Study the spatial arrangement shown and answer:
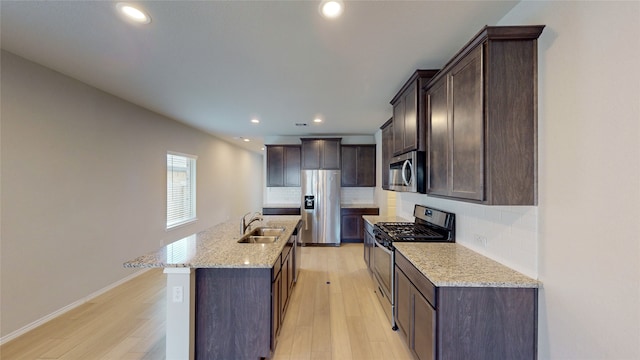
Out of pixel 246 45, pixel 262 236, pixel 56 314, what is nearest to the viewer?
pixel 246 45

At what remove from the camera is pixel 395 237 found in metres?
2.40

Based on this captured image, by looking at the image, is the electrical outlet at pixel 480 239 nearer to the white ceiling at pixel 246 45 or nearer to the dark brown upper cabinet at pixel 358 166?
the white ceiling at pixel 246 45

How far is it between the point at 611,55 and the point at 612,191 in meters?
0.61

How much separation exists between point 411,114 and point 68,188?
3.96m

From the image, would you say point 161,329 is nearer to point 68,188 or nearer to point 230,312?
point 230,312

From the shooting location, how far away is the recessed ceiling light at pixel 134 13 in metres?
1.54

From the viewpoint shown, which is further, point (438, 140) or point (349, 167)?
point (349, 167)

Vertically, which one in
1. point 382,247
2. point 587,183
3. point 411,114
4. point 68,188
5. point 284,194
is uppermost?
point 411,114

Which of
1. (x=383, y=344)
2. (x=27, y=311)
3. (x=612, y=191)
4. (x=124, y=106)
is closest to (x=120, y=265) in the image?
(x=27, y=311)

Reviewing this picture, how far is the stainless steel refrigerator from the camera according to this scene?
5418mm

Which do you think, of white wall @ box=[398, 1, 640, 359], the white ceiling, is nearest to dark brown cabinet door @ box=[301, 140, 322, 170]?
the white ceiling

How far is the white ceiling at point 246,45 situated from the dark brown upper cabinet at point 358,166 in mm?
2529

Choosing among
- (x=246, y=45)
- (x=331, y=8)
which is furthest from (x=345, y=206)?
(x=331, y=8)

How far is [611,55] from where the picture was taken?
106 cm
